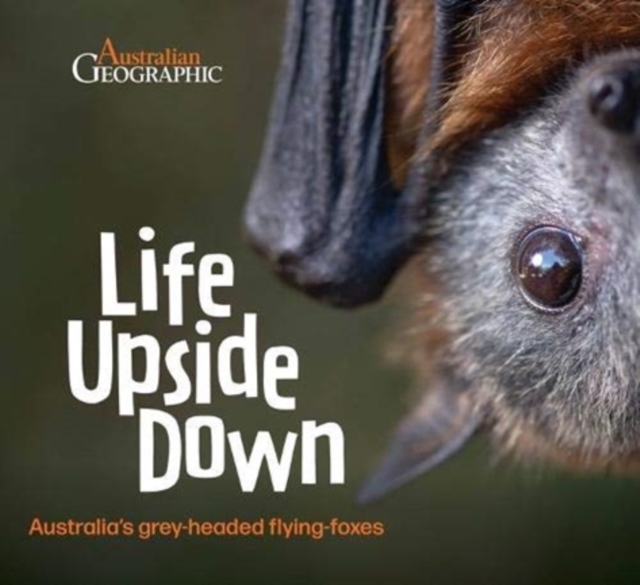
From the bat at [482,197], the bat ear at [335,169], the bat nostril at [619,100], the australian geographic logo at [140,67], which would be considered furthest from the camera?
the australian geographic logo at [140,67]

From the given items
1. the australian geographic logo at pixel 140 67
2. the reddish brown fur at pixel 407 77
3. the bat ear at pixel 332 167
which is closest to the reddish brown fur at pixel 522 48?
the reddish brown fur at pixel 407 77

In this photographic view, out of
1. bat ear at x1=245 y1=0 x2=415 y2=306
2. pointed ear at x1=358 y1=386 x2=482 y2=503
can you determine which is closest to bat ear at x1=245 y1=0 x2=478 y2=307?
bat ear at x1=245 y1=0 x2=415 y2=306

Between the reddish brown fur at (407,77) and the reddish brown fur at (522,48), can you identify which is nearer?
the reddish brown fur at (522,48)

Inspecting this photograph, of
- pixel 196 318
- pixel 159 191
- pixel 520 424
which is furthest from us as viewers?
pixel 159 191

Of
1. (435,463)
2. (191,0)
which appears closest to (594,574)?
(435,463)

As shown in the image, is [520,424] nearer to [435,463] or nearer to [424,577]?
[435,463]

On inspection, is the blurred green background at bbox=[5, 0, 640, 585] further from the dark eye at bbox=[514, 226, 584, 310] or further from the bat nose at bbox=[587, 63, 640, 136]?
the bat nose at bbox=[587, 63, 640, 136]

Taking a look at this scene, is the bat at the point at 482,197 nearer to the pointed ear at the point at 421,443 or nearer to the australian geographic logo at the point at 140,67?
the pointed ear at the point at 421,443

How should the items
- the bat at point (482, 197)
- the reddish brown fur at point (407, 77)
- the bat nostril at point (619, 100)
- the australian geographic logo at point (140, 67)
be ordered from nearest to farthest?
the bat nostril at point (619, 100) → the bat at point (482, 197) → the reddish brown fur at point (407, 77) → the australian geographic logo at point (140, 67)
